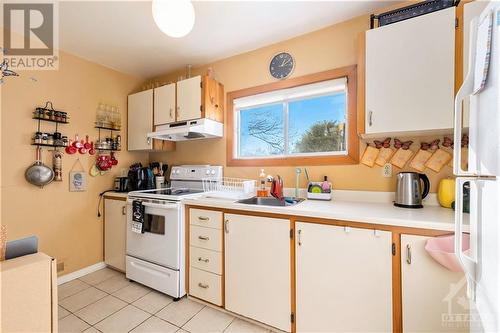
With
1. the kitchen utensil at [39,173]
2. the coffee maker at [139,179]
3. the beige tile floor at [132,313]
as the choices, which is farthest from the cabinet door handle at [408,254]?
the kitchen utensil at [39,173]

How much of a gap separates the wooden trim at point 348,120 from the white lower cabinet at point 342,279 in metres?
0.78

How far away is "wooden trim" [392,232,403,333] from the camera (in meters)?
1.18

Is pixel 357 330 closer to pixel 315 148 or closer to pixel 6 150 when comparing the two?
pixel 315 148

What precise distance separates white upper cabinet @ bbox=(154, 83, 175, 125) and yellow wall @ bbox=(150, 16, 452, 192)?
16.7 inches

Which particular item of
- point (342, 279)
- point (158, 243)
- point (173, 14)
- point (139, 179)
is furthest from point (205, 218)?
point (173, 14)

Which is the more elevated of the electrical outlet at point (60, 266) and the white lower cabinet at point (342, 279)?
the white lower cabinet at point (342, 279)

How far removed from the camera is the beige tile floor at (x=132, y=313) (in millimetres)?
1641

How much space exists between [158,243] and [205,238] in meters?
0.54

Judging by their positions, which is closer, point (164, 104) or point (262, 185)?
point (262, 185)

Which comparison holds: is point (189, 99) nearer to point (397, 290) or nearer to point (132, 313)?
point (132, 313)

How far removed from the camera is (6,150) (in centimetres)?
195

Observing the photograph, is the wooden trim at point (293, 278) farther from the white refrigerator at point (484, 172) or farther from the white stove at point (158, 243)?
the white stove at point (158, 243)

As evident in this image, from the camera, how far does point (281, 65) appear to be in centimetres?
219

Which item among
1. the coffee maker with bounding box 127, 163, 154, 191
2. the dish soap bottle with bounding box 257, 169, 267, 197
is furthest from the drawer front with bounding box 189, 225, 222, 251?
the coffee maker with bounding box 127, 163, 154, 191
